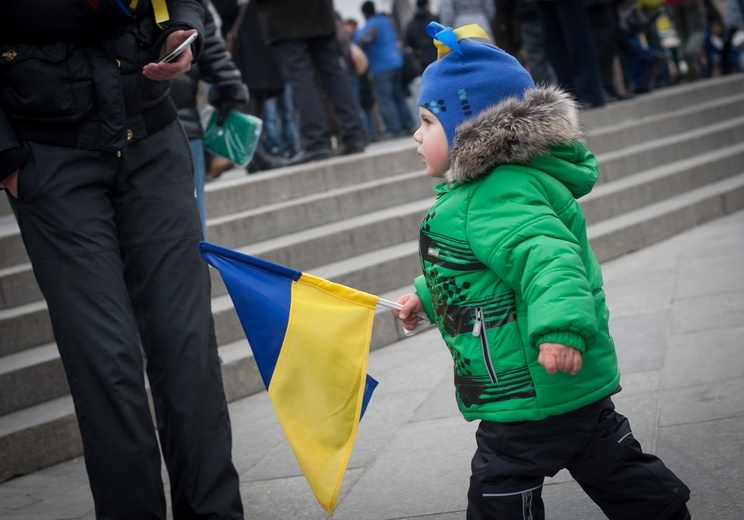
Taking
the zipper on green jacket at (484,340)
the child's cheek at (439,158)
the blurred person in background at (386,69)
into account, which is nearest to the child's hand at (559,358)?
the zipper on green jacket at (484,340)

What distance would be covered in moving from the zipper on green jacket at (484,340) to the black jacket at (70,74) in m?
1.27

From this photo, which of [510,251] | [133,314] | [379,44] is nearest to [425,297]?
[510,251]

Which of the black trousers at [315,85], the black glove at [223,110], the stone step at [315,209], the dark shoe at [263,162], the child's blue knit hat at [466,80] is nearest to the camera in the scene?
the child's blue knit hat at [466,80]

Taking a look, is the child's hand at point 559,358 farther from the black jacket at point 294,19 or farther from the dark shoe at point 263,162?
the dark shoe at point 263,162

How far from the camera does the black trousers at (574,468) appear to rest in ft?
8.93

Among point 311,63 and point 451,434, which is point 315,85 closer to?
point 311,63

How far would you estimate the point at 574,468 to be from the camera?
2.84 m

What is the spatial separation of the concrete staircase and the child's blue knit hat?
262 centimetres

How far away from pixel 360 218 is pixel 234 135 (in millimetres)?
2491

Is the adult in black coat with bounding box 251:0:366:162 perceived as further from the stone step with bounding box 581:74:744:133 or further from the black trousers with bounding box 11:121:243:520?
the black trousers with bounding box 11:121:243:520

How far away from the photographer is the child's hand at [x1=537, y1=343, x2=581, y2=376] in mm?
2486

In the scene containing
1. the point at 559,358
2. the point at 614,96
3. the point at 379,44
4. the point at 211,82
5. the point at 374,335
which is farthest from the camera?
the point at 379,44

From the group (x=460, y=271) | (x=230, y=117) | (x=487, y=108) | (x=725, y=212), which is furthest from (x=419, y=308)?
(x=725, y=212)

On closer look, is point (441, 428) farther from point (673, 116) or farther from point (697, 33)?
point (697, 33)
